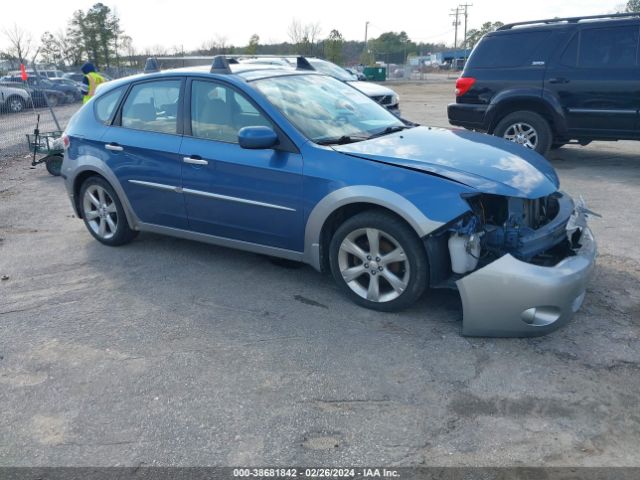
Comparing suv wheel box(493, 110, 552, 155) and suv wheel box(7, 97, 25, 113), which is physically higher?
suv wheel box(7, 97, 25, 113)

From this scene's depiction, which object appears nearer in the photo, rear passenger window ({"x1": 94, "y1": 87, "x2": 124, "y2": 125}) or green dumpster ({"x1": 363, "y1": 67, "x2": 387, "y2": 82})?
rear passenger window ({"x1": 94, "y1": 87, "x2": 124, "y2": 125})

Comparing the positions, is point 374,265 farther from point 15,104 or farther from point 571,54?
point 15,104

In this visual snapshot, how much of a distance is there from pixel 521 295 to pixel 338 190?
1.42 meters

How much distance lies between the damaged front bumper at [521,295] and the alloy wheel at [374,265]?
1.62 feet

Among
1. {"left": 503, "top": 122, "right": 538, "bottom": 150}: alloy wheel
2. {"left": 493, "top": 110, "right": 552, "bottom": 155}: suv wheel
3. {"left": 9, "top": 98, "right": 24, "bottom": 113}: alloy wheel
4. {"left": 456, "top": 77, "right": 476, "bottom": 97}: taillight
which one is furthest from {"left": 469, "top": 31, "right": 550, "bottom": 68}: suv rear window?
{"left": 9, "top": 98, "right": 24, "bottom": 113}: alloy wheel

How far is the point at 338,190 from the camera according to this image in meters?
4.11

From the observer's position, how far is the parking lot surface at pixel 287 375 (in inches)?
112

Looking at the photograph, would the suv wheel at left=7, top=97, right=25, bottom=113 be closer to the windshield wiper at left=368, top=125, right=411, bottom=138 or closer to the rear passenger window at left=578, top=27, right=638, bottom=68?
the rear passenger window at left=578, top=27, right=638, bottom=68

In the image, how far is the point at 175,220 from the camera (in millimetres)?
5168

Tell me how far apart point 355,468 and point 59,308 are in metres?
2.95

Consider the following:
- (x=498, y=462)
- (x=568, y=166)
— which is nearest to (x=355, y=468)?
(x=498, y=462)

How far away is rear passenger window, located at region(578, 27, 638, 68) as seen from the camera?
26.4 ft

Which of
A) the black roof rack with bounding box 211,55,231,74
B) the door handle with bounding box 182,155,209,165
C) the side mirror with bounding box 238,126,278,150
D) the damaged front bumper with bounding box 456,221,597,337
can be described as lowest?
the damaged front bumper with bounding box 456,221,597,337

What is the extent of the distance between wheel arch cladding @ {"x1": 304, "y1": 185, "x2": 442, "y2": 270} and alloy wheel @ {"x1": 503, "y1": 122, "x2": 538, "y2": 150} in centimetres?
552
